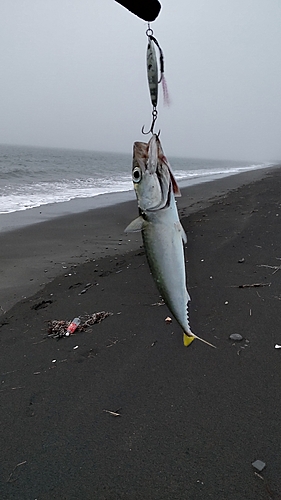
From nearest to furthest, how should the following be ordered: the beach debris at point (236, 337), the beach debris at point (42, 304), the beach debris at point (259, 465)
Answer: the beach debris at point (259, 465) → the beach debris at point (236, 337) → the beach debris at point (42, 304)

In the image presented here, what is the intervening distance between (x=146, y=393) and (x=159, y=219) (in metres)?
2.01

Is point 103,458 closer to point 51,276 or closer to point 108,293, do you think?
point 108,293

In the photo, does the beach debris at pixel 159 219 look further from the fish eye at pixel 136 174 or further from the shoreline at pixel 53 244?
the shoreline at pixel 53 244

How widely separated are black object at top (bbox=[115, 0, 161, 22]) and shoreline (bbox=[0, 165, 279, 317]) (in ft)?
16.5

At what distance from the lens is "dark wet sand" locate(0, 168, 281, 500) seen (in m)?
2.35

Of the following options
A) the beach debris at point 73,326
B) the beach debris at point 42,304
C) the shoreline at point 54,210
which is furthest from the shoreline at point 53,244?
the beach debris at point 73,326

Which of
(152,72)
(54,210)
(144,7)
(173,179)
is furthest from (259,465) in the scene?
(54,210)

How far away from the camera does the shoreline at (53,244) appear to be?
23.5ft

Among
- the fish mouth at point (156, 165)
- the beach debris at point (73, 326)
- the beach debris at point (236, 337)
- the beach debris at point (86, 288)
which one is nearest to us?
the fish mouth at point (156, 165)

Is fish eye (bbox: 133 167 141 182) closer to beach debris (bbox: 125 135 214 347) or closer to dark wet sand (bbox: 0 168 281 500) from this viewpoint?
beach debris (bbox: 125 135 214 347)

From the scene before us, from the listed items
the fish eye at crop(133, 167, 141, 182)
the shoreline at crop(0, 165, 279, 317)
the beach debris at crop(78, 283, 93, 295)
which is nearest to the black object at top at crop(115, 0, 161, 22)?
the fish eye at crop(133, 167, 141, 182)

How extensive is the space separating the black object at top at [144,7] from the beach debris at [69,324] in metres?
3.41

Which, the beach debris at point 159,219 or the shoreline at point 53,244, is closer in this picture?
the beach debris at point 159,219

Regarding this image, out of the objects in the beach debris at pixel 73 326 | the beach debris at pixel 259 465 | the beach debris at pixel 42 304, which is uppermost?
the beach debris at pixel 259 465
